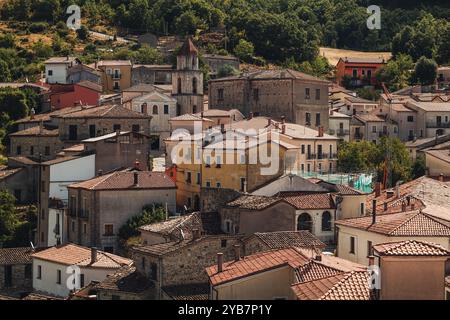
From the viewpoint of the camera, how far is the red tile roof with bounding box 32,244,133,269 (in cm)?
4394

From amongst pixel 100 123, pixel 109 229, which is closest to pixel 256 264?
pixel 109 229

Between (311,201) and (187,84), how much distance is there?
30943 mm

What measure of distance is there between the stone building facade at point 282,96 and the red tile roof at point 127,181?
18228 mm

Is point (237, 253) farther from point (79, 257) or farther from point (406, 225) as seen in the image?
point (79, 257)

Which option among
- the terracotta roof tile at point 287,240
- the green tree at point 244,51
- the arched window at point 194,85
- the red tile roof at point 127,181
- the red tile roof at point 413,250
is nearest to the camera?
the red tile roof at point 413,250

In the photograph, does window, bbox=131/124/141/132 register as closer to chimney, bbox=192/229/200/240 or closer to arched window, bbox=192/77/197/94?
arched window, bbox=192/77/197/94

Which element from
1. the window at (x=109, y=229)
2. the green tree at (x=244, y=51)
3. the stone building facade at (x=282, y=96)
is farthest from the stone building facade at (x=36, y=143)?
the green tree at (x=244, y=51)

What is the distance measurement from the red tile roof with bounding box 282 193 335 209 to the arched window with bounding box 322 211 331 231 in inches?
11.0

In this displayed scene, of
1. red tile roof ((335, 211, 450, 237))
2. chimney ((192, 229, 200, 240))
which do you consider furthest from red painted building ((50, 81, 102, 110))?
red tile roof ((335, 211, 450, 237))

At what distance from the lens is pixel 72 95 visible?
260 ft

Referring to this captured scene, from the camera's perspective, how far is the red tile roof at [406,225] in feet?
128

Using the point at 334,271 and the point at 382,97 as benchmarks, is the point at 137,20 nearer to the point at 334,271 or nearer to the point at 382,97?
the point at 382,97

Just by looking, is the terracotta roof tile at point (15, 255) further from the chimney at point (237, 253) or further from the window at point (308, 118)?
the window at point (308, 118)
